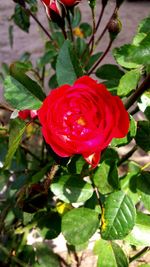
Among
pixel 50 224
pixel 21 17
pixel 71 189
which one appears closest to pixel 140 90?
pixel 71 189

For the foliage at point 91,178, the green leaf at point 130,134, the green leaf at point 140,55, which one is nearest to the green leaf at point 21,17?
the foliage at point 91,178

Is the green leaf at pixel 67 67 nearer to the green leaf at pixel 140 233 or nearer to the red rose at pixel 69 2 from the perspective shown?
the red rose at pixel 69 2

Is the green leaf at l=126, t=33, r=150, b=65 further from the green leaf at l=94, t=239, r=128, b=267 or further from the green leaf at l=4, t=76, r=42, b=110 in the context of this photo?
the green leaf at l=94, t=239, r=128, b=267

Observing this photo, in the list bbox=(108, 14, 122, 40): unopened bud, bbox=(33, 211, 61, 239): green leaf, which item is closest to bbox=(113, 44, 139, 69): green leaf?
bbox=(108, 14, 122, 40): unopened bud

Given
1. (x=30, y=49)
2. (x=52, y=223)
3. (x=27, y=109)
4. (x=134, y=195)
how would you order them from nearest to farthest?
(x=27, y=109) < (x=134, y=195) < (x=52, y=223) < (x=30, y=49)

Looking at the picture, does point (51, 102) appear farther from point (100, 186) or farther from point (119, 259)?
point (119, 259)

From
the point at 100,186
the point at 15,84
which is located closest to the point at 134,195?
the point at 100,186
